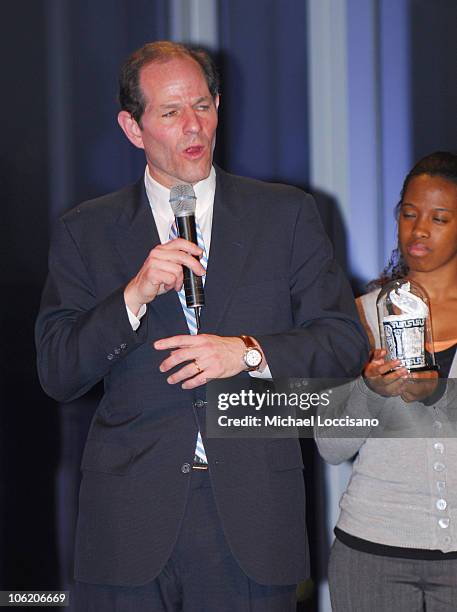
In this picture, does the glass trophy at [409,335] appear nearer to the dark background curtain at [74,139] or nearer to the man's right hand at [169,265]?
the man's right hand at [169,265]

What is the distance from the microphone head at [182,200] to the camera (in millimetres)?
1761

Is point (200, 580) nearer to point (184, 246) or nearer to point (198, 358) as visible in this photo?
point (198, 358)

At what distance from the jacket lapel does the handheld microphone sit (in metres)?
0.07

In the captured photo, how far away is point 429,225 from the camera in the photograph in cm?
241

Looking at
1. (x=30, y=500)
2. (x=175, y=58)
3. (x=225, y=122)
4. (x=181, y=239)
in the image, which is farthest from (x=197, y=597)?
(x=225, y=122)

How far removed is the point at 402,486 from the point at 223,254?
0.74 meters

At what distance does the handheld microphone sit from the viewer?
1.69 m

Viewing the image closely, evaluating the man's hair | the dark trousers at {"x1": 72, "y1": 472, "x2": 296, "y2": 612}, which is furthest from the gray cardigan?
the man's hair

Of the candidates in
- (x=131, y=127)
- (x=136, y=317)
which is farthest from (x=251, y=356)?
(x=131, y=127)

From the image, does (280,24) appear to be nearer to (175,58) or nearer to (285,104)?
(285,104)

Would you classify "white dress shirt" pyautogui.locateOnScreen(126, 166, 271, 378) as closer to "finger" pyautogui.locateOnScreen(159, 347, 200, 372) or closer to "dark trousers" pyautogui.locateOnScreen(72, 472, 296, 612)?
"finger" pyautogui.locateOnScreen(159, 347, 200, 372)

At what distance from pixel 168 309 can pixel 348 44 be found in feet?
5.99

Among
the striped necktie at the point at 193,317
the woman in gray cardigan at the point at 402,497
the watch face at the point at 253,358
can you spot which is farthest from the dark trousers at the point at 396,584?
the watch face at the point at 253,358

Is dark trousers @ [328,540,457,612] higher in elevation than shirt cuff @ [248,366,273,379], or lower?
lower
